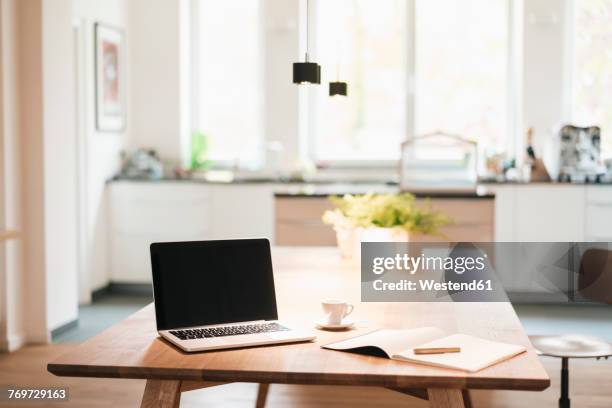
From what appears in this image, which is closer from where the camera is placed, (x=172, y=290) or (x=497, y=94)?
(x=172, y=290)

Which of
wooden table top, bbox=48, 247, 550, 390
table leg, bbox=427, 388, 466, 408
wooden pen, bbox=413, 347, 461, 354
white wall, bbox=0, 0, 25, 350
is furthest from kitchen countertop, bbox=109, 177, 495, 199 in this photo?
table leg, bbox=427, 388, 466, 408

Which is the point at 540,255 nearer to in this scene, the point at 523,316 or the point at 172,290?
the point at 523,316

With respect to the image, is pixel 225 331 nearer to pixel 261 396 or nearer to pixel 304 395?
pixel 261 396

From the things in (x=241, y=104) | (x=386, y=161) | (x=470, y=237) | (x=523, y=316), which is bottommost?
(x=523, y=316)

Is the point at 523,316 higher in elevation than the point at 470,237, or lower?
lower

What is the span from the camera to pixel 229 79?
7.32m

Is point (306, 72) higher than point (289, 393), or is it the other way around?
point (306, 72)

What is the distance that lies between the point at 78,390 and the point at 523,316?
3106mm

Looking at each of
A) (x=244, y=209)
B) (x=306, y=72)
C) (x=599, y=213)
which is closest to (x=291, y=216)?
(x=244, y=209)

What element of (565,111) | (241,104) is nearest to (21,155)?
(241,104)

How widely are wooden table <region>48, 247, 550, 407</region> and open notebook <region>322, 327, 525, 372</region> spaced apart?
0.09 feet

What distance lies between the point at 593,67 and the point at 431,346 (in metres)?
5.31

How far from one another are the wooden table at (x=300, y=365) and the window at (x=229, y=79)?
4837 millimetres

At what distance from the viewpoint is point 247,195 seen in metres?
6.58
